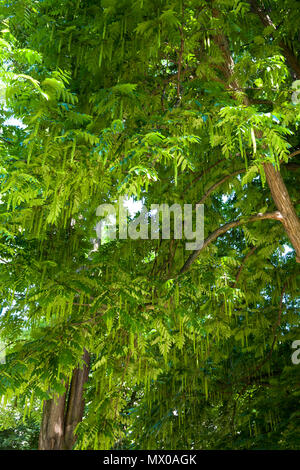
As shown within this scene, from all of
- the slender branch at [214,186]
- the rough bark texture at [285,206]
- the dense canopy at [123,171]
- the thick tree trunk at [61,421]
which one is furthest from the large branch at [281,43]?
the thick tree trunk at [61,421]

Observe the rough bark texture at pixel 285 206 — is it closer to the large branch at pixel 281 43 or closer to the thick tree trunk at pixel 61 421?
Result: the large branch at pixel 281 43

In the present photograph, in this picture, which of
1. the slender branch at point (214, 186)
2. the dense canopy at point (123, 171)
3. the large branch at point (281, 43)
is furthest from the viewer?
the large branch at point (281, 43)

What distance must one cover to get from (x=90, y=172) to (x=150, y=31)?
94 cm

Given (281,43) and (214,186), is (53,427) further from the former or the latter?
(281,43)

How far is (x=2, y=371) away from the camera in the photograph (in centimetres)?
261

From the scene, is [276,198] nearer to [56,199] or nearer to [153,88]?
[153,88]

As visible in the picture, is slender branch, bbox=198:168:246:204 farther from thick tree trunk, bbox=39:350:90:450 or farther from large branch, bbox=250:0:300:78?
thick tree trunk, bbox=39:350:90:450

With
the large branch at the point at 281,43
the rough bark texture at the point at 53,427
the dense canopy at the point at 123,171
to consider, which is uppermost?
the large branch at the point at 281,43

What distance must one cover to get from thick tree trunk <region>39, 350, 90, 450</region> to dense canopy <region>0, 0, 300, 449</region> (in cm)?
266

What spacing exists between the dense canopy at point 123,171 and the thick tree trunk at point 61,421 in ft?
8.73

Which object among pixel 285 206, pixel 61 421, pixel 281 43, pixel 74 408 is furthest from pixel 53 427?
pixel 281 43

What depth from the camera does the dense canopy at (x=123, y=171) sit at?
247 cm

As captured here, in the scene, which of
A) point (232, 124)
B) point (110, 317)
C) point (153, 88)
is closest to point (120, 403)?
point (110, 317)

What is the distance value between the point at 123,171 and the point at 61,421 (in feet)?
14.8
